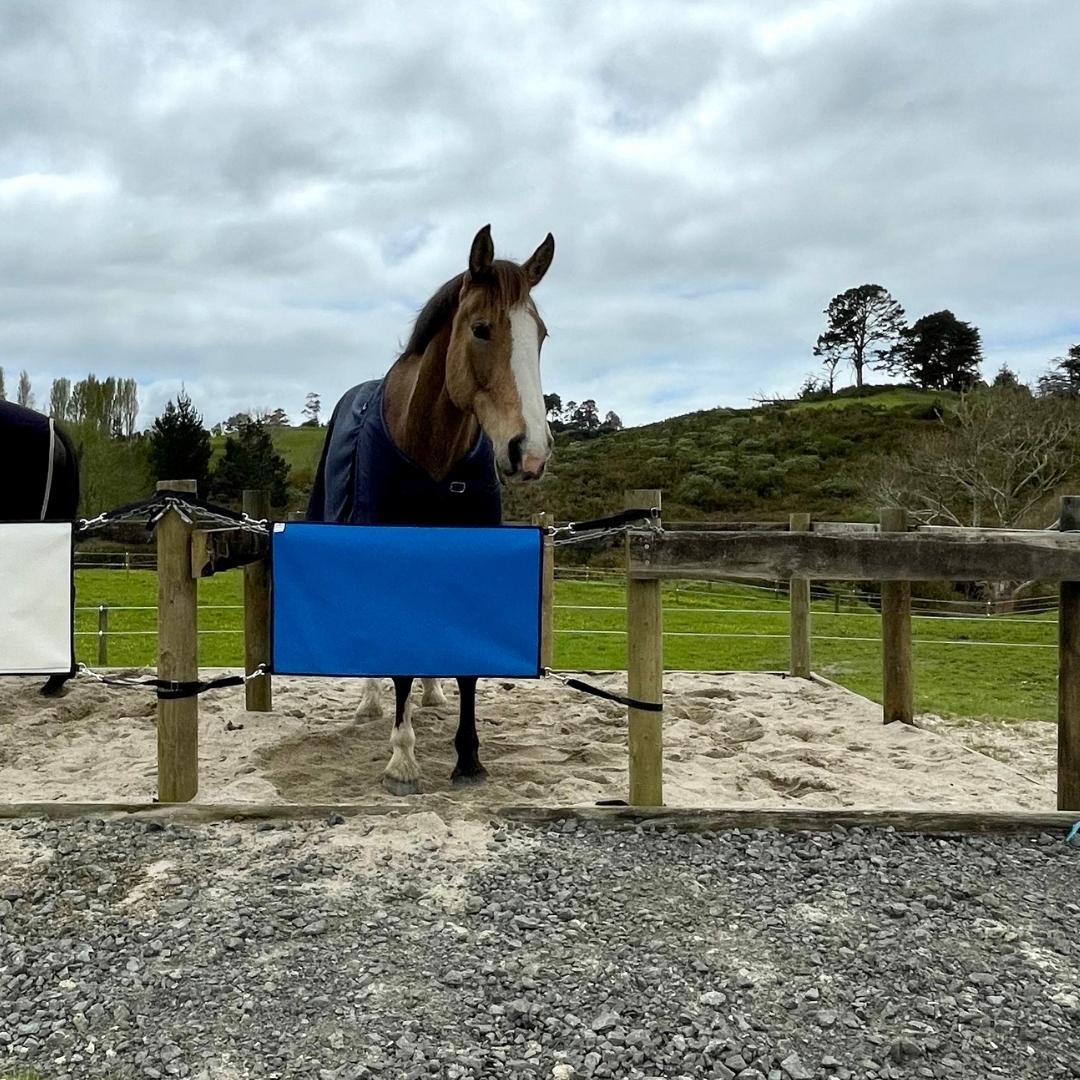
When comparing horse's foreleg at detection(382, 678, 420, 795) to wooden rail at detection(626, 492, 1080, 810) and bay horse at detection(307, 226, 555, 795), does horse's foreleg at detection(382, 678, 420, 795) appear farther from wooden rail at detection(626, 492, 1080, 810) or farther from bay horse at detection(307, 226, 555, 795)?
wooden rail at detection(626, 492, 1080, 810)

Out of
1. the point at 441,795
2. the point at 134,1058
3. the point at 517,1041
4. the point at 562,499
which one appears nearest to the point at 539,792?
the point at 441,795

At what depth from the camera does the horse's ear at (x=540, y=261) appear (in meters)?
4.30

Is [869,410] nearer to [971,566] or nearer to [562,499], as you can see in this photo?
[562,499]

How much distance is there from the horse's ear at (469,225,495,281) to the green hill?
958 inches

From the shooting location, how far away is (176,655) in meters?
4.00

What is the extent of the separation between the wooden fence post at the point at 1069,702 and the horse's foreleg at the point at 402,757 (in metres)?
3.08

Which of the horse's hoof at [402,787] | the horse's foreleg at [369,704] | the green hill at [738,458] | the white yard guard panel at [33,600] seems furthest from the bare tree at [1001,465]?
the white yard guard panel at [33,600]

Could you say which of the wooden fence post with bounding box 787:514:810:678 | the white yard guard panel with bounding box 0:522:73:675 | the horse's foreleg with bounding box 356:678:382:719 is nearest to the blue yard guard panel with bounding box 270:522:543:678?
the white yard guard panel with bounding box 0:522:73:675

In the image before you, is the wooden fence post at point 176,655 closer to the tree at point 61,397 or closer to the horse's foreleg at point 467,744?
the horse's foreleg at point 467,744

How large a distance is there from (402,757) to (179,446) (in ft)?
114

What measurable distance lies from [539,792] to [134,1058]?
245 cm

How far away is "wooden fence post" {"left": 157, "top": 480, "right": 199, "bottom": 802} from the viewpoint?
396 cm

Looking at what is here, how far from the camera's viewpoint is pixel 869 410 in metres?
58.2

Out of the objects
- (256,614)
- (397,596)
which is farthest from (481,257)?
(256,614)
